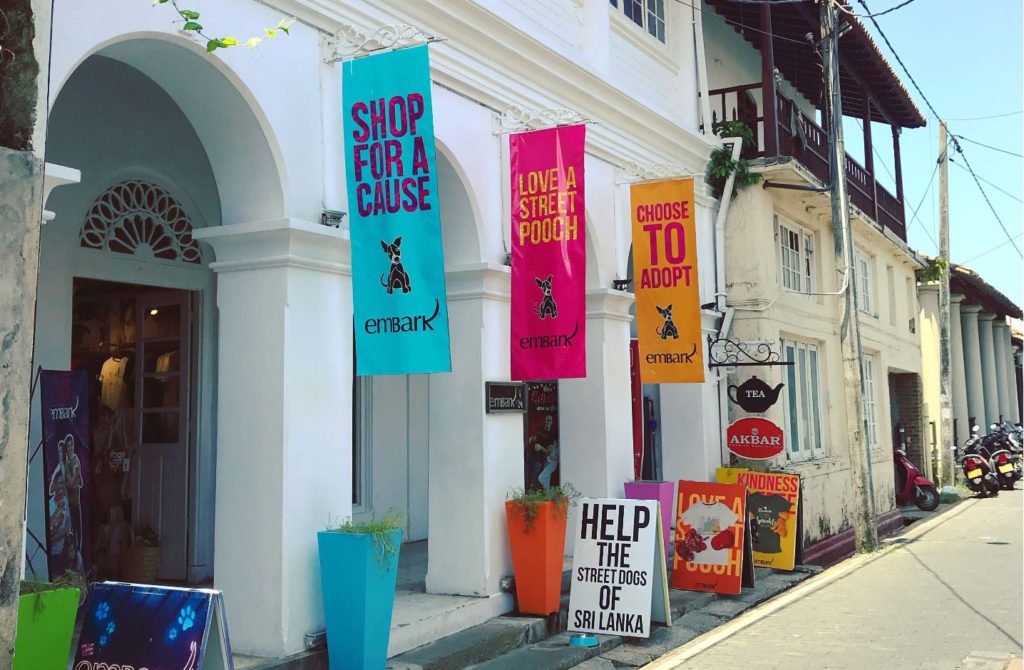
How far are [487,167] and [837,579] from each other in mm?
5877

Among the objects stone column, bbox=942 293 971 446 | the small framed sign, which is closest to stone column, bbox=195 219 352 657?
the small framed sign

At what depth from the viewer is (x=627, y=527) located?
7871 mm

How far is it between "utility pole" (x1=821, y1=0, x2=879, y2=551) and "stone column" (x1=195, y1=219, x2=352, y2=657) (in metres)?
7.86

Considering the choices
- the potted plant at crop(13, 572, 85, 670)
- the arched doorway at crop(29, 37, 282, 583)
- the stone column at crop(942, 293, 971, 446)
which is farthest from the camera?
the stone column at crop(942, 293, 971, 446)

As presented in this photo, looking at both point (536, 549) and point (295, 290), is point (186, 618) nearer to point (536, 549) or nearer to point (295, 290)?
point (295, 290)

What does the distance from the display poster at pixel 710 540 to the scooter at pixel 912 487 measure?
34.7 ft

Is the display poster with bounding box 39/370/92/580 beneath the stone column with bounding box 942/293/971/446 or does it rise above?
beneath

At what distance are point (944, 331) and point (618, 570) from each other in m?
16.6

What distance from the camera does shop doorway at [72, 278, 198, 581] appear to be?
27.7 ft

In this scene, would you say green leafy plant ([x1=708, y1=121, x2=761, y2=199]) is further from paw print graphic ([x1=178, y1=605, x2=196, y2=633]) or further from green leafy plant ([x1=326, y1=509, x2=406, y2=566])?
paw print graphic ([x1=178, y1=605, x2=196, y2=633])

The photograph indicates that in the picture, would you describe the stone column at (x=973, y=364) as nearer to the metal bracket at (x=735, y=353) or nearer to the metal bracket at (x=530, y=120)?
the metal bracket at (x=735, y=353)

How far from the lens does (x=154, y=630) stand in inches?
173

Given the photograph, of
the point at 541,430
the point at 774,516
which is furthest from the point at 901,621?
the point at 541,430

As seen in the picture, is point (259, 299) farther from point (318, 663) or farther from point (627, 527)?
point (627, 527)
